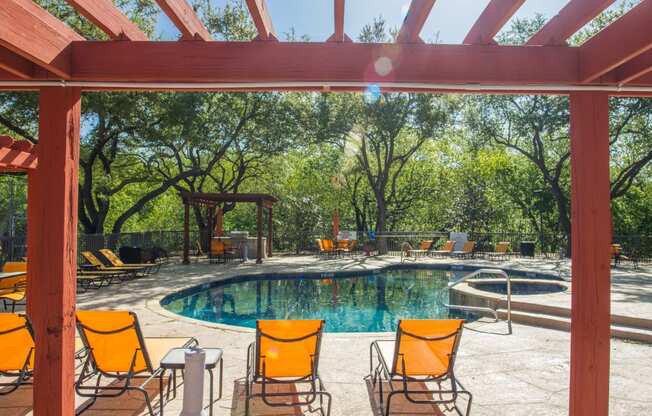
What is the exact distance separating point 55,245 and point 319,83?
1.96 meters

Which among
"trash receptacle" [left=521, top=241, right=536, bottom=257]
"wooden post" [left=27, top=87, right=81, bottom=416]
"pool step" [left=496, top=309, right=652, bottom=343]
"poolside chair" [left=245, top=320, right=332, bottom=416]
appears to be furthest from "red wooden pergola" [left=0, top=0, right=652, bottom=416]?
"trash receptacle" [left=521, top=241, right=536, bottom=257]

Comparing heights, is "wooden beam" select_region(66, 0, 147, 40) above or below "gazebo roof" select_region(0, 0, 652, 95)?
above

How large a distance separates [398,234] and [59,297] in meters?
20.1

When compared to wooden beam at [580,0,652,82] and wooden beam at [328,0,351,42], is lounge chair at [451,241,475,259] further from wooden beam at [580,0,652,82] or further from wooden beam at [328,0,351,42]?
wooden beam at [328,0,351,42]

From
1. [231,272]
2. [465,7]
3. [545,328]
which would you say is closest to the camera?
[465,7]

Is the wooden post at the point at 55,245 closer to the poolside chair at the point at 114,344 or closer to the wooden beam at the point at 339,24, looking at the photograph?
the poolside chair at the point at 114,344

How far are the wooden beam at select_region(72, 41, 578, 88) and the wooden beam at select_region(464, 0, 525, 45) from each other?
6 centimetres

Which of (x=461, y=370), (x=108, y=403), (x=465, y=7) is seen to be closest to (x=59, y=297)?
(x=108, y=403)

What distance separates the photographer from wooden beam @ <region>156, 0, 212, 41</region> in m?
2.57

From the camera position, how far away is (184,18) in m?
2.81

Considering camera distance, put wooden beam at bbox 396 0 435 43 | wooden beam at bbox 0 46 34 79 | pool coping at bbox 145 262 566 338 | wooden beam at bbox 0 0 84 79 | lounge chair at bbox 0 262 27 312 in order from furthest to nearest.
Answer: pool coping at bbox 145 262 566 338 → lounge chair at bbox 0 262 27 312 → wooden beam at bbox 0 46 34 79 → wooden beam at bbox 396 0 435 43 → wooden beam at bbox 0 0 84 79

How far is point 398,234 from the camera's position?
22.3 meters

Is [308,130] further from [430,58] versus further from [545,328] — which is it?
[430,58]

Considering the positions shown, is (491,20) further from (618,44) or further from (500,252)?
(500,252)
